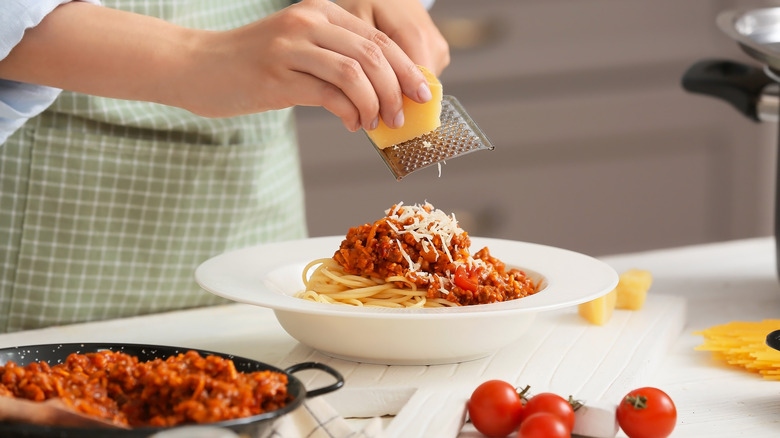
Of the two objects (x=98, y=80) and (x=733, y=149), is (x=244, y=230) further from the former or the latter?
(x=733, y=149)

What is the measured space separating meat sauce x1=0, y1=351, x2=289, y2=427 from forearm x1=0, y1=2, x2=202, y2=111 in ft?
1.44

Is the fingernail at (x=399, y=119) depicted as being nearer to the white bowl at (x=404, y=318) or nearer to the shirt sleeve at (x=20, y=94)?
the white bowl at (x=404, y=318)

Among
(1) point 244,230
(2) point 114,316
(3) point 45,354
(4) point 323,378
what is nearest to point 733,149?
(1) point 244,230

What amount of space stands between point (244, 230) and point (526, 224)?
2041mm

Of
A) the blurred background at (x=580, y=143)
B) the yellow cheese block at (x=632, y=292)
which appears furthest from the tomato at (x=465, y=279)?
the blurred background at (x=580, y=143)

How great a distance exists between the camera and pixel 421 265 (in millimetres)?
1410

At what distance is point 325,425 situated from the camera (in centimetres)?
103

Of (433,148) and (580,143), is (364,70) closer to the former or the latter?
(433,148)

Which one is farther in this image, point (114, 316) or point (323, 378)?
point (114, 316)

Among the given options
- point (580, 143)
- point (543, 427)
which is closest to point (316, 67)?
point (543, 427)

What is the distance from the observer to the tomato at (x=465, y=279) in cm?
135

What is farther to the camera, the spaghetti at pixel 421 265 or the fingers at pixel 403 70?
the spaghetti at pixel 421 265

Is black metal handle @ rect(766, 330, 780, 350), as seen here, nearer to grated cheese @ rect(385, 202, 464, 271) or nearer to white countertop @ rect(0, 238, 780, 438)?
white countertop @ rect(0, 238, 780, 438)

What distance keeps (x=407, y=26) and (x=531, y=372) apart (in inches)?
24.5
